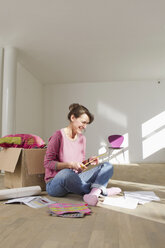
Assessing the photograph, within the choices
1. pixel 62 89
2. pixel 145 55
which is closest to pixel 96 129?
pixel 62 89

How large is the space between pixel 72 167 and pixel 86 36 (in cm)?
285

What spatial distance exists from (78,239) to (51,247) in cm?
15

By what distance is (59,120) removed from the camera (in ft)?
22.5

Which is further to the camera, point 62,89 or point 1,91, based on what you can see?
point 62,89

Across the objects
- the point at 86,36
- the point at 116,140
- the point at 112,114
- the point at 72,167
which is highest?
the point at 86,36

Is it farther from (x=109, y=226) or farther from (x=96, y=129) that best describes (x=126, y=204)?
(x=96, y=129)

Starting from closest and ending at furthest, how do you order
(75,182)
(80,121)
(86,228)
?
(86,228), (75,182), (80,121)

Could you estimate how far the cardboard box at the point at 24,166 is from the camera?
2.21 m

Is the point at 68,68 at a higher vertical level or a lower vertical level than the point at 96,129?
higher

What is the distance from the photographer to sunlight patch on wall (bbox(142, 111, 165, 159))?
20.9 ft

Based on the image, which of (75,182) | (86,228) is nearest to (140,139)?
(75,182)

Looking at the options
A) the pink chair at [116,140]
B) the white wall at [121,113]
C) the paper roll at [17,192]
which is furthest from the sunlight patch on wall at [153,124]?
the paper roll at [17,192]

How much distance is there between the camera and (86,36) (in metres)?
4.02

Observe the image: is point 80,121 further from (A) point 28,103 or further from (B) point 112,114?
(B) point 112,114
